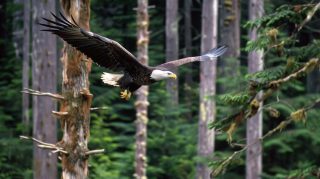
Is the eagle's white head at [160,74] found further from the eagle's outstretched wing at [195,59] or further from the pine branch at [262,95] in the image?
the pine branch at [262,95]

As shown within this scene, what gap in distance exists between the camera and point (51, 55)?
16266 millimetres

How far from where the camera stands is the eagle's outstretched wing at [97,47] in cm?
725

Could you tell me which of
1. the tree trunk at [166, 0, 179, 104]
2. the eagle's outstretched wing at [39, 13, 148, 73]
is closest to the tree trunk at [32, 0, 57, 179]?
the tree trunk at [166, 0, 179, 104]

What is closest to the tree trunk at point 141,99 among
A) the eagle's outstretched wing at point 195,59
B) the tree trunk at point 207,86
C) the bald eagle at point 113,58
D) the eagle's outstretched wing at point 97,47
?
the tree trunk at point 207,86

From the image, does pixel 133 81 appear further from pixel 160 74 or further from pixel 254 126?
pixel 254 126

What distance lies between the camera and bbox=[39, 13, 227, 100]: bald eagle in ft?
23.9

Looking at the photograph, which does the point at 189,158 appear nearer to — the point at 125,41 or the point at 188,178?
the point at 188,178

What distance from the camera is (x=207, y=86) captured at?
1800 cm

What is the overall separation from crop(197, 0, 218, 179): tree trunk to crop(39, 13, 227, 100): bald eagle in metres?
8.93

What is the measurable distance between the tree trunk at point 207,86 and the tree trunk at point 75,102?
30.7 feet

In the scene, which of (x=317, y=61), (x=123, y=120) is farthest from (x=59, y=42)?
(x=317, y=61)

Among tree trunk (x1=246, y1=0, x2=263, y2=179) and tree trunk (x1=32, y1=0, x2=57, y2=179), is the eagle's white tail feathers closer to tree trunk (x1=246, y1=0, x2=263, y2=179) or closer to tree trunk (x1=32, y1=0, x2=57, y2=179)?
tree trunk (x1=32, y1=0, x2=57, y2=179)

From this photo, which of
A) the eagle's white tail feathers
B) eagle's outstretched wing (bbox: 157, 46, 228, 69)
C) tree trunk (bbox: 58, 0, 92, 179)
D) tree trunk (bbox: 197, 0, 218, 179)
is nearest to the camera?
tree trunk (bbox: 58, 0, 92, 179)

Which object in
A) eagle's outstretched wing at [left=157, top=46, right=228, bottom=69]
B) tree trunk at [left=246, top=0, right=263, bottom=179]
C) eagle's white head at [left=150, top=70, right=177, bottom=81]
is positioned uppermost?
eagle's outstretched wing at [left=157, top=46, right=228, bottom=69]
